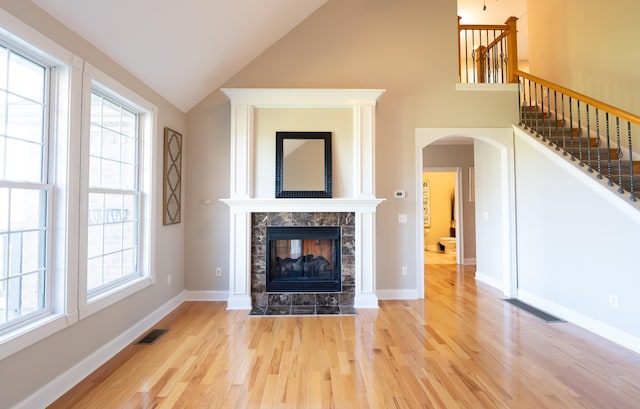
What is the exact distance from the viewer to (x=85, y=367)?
2.24 m

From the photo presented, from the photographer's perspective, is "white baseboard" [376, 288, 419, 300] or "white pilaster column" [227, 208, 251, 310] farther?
"white baseboard" [376, 288, 419, 300]

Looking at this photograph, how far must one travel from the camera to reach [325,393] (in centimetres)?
203

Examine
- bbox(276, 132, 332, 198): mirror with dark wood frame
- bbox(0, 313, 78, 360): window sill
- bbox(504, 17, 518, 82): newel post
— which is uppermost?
bbox(504, 17, 518, 82): newel post

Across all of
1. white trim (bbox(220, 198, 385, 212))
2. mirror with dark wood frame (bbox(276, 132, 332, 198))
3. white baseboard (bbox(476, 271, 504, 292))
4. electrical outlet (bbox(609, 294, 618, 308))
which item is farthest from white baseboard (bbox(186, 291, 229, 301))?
electrical outlet (bbox(609, 294, 618, 308))

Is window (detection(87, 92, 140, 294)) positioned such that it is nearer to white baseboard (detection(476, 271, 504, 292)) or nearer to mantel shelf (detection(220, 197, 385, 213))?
mantel shelf (detection(220, 197, 385, 213))

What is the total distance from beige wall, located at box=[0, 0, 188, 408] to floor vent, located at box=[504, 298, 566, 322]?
422 centimetres

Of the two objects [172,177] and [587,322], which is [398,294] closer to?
[587,322]

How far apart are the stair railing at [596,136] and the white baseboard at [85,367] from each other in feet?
15.1

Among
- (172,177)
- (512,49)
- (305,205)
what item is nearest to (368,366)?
(305,205)

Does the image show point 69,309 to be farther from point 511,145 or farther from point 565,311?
point 511,145

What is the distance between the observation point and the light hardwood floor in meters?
1.96

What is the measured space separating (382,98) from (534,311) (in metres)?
3.22

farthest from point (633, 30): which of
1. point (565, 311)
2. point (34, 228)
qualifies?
point (34, 228)

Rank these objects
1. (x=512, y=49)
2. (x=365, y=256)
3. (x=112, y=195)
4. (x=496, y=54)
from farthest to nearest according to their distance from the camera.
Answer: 1. (x=496, y=54)
2. (x=512, y=49)
3. (x=365, y=256)
4. (x=112, y=195)
